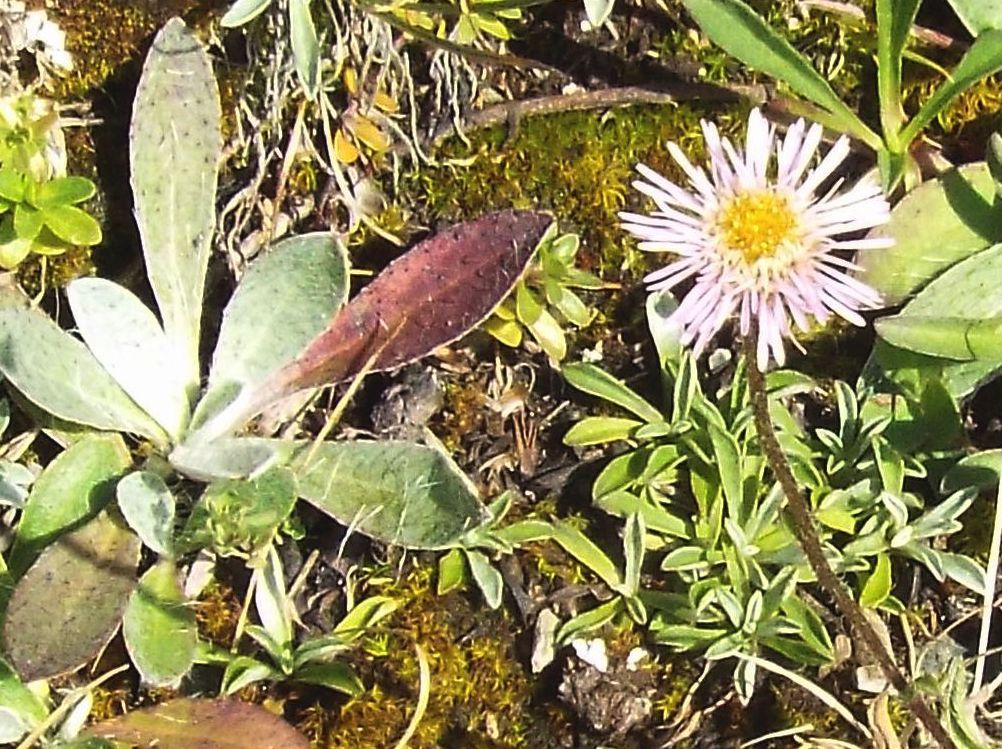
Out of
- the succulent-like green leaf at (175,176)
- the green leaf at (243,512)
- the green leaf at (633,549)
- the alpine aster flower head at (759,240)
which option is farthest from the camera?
the succulent-like green leaf at (175,176)

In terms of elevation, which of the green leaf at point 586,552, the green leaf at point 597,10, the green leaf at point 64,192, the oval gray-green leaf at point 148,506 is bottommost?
the green leaf at point 586,552

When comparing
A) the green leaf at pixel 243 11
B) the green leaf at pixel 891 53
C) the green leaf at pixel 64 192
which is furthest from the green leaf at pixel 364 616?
the green leaf at pixel 891 53

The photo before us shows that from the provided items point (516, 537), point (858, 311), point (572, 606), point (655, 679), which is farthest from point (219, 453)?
point (858, 311)

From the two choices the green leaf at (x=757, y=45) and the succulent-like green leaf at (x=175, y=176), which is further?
the succulent-like green leaf at (x=175, y=176)

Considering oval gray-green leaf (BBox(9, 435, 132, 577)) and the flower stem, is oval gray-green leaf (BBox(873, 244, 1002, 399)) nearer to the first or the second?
the flower stem

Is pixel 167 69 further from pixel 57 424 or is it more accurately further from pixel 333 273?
pixel 57 424

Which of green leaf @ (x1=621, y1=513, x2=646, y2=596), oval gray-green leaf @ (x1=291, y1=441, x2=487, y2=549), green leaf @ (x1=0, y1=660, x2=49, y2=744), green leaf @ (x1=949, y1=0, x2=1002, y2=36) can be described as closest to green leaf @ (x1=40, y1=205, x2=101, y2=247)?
oval gray-green leaf @ (x1=291, y1=441, x2=487, y2=549)

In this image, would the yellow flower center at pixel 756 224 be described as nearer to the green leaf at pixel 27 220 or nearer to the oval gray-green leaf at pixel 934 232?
the oval gray-green leaf at pixel 934 232
